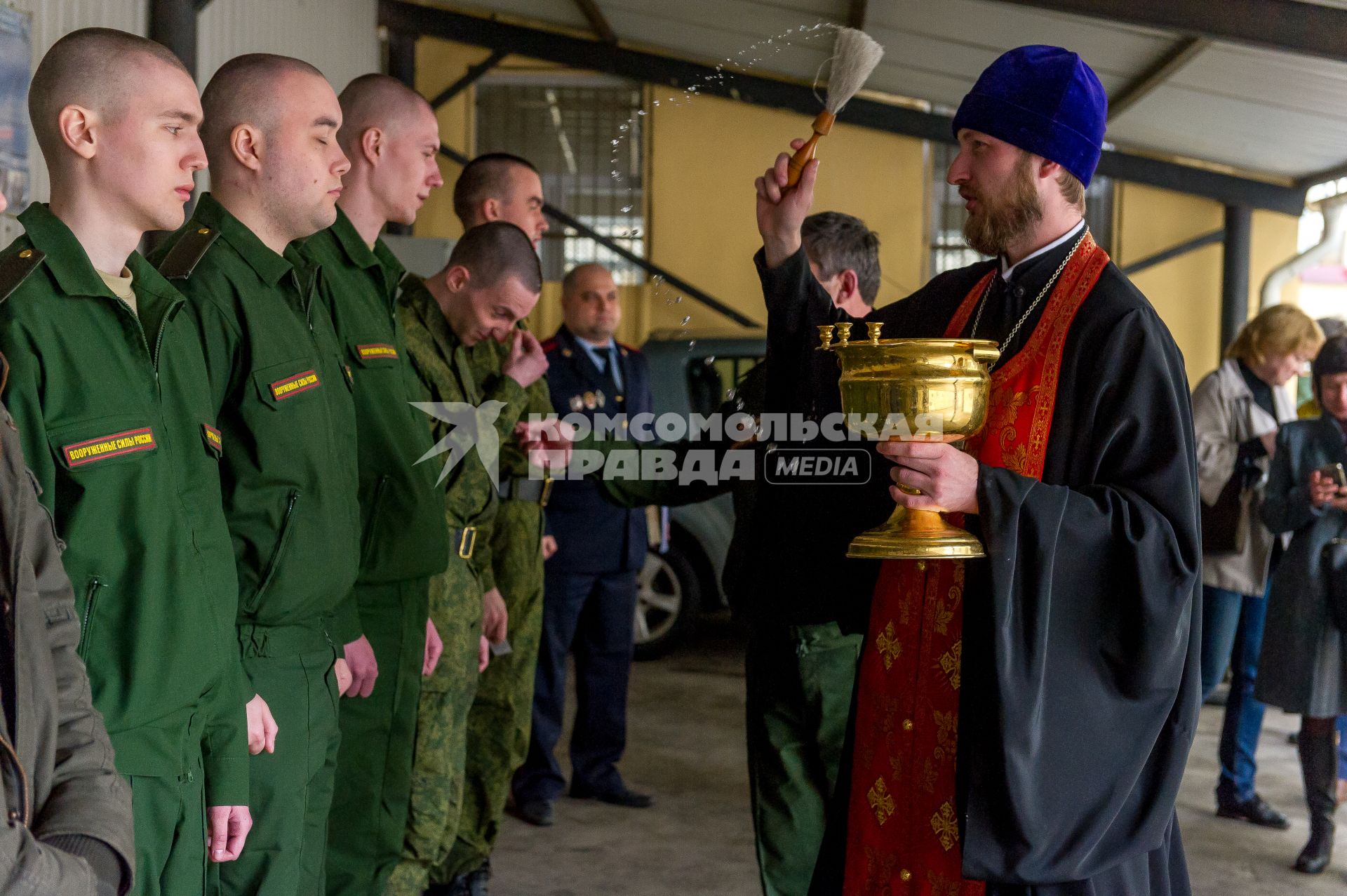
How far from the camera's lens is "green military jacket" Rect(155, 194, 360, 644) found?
1918 millimetres

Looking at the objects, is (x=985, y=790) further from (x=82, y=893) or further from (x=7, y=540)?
(x=7, y=540)

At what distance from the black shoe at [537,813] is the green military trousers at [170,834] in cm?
231

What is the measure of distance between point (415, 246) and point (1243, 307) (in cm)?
650

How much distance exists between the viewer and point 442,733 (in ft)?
8.99

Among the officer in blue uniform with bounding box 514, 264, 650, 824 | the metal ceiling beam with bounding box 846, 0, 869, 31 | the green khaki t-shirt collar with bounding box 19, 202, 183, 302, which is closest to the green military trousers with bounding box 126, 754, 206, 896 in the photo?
the green khaki t-shirt collar with bounding box 19, 202, 183, 302

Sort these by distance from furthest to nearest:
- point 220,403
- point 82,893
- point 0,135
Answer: point 0,135 < point 220,403 < point 82,893

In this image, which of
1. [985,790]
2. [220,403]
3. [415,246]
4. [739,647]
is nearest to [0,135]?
[415,246]

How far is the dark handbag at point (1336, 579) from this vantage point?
3.55 m

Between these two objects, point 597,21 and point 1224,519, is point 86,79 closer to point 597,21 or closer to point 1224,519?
point 1224,519

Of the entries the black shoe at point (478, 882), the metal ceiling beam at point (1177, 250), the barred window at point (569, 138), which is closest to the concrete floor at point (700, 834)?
the black shoe at point (478, 882)

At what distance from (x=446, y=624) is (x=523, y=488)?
0.72 metres

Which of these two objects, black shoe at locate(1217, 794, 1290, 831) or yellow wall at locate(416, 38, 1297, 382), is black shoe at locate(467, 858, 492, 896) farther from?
yellow wall at locate(416, 38, 1297, 382)

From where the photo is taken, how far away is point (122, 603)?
1508 mm

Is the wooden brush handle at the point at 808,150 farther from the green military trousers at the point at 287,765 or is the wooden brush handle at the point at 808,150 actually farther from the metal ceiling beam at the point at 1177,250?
the metal ceiling beam at the point at 1177,250
